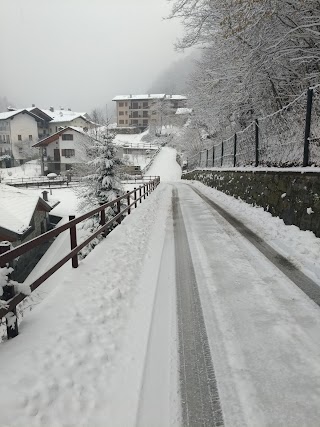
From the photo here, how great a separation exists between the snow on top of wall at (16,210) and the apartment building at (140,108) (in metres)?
91.4

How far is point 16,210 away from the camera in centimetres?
1830

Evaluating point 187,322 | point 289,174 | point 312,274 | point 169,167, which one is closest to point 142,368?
point 187,322

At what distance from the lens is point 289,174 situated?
870cm

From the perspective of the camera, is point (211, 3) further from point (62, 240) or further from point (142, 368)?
point (62, 240)

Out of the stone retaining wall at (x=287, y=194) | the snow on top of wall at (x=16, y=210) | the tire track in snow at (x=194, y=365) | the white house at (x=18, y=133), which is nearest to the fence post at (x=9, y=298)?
the tire track in snow at (x=194, y=365)

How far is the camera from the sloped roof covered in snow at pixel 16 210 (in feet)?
51.1

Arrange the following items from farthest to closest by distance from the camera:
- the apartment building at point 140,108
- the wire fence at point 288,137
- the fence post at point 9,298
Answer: the apartment building at point 140,108 → the wire fence at point 288,137 → the fence post at point 9,298

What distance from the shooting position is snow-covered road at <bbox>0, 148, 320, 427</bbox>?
247cm

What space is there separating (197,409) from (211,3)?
1247 cm

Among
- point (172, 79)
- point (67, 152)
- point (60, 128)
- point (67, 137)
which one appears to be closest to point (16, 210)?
point (67, 152)

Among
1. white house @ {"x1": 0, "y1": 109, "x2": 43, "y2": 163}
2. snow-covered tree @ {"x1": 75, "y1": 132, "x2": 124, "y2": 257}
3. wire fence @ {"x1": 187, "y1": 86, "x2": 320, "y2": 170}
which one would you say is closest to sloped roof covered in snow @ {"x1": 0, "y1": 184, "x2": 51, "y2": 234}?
snow-covered tree @ {"x1": 75, "y1": 132, "x2": 124, "y2": 257}

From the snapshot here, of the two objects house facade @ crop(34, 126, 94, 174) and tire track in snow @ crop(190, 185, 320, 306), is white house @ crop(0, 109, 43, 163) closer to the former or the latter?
house facade @ crop(34, 126, 94, 174)

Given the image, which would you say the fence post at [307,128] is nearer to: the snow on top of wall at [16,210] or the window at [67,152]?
the snow on top of wall at [16,210]

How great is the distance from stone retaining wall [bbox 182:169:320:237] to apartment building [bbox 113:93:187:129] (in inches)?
3941
